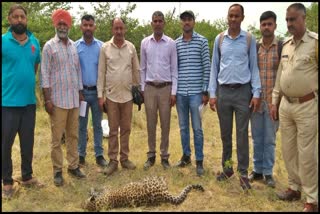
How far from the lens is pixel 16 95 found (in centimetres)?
501

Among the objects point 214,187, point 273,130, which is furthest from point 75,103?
point 273,130

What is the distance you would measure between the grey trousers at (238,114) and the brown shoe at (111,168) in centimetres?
170

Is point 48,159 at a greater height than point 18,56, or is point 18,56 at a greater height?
point 18,56

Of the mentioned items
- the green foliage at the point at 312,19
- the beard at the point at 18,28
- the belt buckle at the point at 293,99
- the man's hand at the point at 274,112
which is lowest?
the man's hand at the point at 274,112

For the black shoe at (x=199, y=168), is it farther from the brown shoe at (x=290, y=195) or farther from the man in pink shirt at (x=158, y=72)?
the brown shoe at (x=290, y=195)

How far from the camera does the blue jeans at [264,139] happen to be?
18.0ft

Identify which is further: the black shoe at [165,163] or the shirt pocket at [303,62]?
the black shoe at [165,163]

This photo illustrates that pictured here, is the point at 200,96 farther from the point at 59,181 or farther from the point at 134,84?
the point at 59,181

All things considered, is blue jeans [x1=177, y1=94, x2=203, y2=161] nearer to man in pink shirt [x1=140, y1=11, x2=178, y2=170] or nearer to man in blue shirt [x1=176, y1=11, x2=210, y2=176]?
man in blue shirt [x1=176, y1=11, x2=210, y2=176]

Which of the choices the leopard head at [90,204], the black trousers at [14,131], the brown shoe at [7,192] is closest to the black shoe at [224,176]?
the leopard head at [90,204]

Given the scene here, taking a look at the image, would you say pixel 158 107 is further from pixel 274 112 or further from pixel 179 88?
pixel 274 112

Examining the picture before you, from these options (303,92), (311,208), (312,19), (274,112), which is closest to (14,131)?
(274,112)

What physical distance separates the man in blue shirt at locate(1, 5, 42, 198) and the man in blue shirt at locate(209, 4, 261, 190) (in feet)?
7.57

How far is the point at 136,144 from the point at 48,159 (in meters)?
1.79
